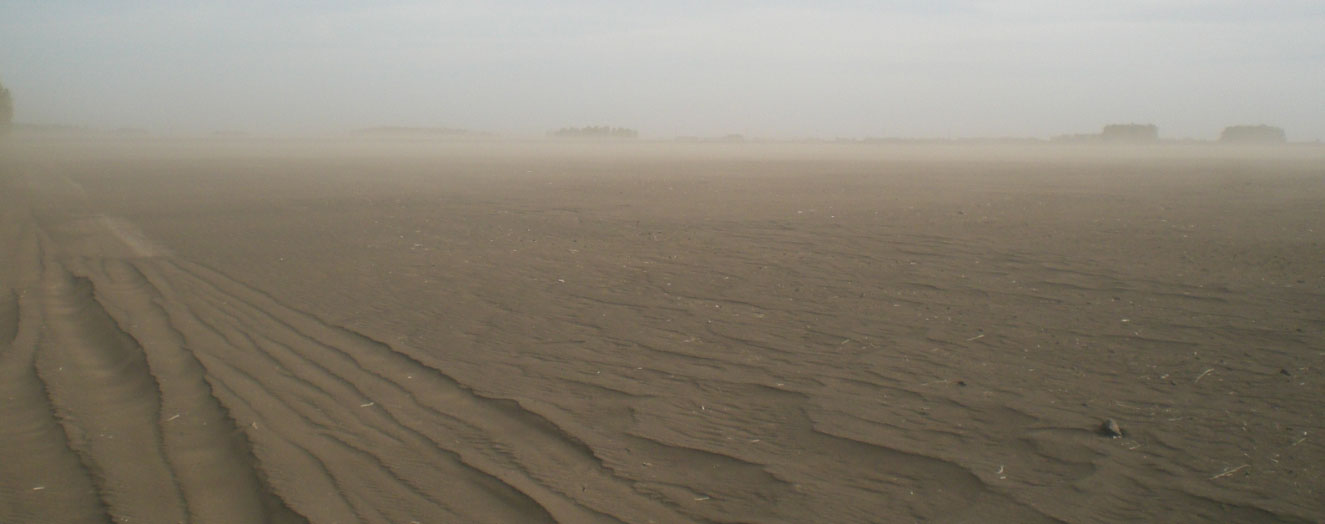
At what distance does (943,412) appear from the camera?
4750mm

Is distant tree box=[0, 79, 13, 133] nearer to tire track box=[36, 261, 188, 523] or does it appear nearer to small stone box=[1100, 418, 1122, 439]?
tire track box=[36, 261, 188, 523]

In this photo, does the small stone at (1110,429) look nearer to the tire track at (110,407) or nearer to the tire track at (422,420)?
the tire track at (422,420)

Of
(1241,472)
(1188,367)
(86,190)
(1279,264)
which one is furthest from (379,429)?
(86,190)

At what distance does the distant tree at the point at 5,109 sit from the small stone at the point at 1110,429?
372ft

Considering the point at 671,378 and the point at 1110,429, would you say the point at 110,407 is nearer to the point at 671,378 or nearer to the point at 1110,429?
the point at 671,378

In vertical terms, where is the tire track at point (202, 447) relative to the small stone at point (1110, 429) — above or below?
below

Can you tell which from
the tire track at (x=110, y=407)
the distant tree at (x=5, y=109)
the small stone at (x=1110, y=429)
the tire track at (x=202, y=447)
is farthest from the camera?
the distant tree at (x=5, y=109)

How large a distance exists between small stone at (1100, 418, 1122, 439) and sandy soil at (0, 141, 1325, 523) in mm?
87

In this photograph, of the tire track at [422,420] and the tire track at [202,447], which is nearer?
the tire track at [202,447]

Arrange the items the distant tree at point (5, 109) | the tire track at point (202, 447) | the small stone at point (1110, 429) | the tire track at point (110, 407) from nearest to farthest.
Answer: the tire track at point (202, 447) → the tire track at point (110, 407) → the small stone at point (1110, 429) → the distant tree at point (5, 109)

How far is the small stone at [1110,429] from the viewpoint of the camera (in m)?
4.37

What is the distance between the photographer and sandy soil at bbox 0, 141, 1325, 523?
3748mm

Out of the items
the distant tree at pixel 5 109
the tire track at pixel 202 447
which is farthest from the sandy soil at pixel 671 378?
the distant tree at pixel 5 109

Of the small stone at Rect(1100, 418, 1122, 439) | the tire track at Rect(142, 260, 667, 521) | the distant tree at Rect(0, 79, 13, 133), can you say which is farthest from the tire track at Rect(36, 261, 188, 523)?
the distant tree at Rect(0, 79, 13, 133)
